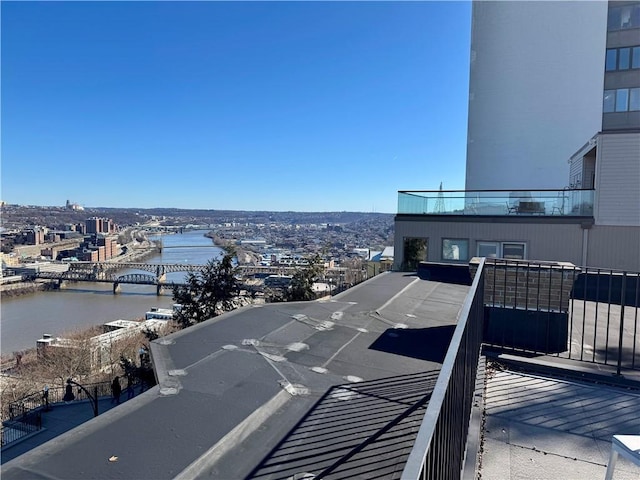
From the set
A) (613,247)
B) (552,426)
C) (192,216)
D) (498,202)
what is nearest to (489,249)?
(498,202)

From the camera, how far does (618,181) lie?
10.6 metres

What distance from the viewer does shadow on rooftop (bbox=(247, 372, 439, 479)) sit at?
229 cm

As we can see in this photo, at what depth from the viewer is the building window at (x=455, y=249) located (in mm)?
11844

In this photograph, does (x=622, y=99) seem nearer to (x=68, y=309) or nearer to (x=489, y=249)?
(x=489, y=249)

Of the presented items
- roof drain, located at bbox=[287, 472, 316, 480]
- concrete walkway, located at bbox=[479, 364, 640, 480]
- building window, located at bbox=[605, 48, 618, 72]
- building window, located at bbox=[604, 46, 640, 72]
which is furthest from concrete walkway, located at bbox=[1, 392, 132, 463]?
building window, located at bbox=[604, 46, 640, 72]

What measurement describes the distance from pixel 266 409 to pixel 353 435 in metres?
0.69

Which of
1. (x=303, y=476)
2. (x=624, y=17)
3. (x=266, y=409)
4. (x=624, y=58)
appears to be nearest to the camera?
(x=303, y=476)

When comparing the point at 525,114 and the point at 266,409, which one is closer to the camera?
the point at 266,409

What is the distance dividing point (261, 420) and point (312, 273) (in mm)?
13505

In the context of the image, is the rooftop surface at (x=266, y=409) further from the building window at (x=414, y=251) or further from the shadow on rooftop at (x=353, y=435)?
the building window at (x=414, y=251)

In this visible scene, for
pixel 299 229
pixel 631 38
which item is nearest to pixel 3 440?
pixel 631 38

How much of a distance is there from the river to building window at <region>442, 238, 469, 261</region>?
79.3 feet

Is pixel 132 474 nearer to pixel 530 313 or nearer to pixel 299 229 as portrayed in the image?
pixel 530 313

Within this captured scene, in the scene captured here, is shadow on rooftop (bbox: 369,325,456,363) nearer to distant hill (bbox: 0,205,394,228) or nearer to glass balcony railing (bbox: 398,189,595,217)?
glass balcony railing (bbox: 398,189,595,217)
